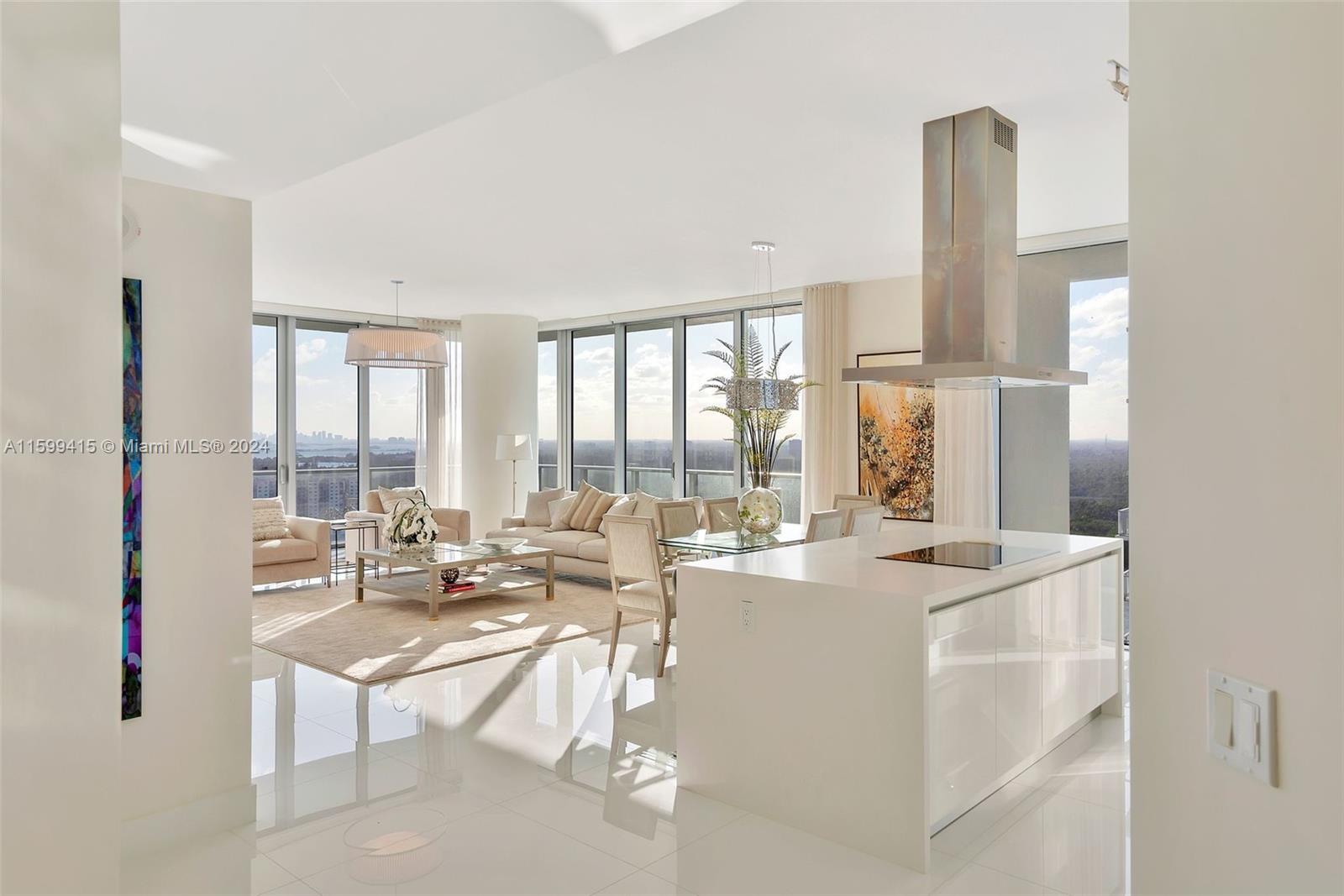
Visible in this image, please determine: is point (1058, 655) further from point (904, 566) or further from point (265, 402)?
point (265, 402)

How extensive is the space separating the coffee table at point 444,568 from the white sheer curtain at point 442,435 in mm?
2431

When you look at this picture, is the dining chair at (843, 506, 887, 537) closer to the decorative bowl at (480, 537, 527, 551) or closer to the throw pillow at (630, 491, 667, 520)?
the throw pillow at (630, 491, 667, 520)

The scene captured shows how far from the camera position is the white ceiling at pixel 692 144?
2711mm

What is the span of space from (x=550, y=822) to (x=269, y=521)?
18.5 ft

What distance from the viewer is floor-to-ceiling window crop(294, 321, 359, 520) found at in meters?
9.20

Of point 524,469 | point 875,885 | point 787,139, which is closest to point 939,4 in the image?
point 787,139

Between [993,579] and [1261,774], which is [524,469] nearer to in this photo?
[993,579]

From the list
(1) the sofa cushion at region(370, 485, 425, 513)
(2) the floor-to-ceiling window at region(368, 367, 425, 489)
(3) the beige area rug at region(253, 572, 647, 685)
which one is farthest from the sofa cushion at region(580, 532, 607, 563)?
(2) the floor-to-ceiling window at region(368, 367, 425, 489)

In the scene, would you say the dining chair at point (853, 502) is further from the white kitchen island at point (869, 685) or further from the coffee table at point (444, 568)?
the coffee table at point (444, 568)

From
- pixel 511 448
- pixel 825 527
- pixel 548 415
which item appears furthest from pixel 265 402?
pixel 825 527

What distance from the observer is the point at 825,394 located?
7512 mm

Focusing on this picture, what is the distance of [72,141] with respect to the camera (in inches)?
55.2

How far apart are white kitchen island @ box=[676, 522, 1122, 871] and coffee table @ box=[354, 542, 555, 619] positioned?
3632mm

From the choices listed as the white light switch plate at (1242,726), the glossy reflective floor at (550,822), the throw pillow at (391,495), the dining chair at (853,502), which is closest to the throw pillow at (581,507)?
the throw pillow at (391,495)
